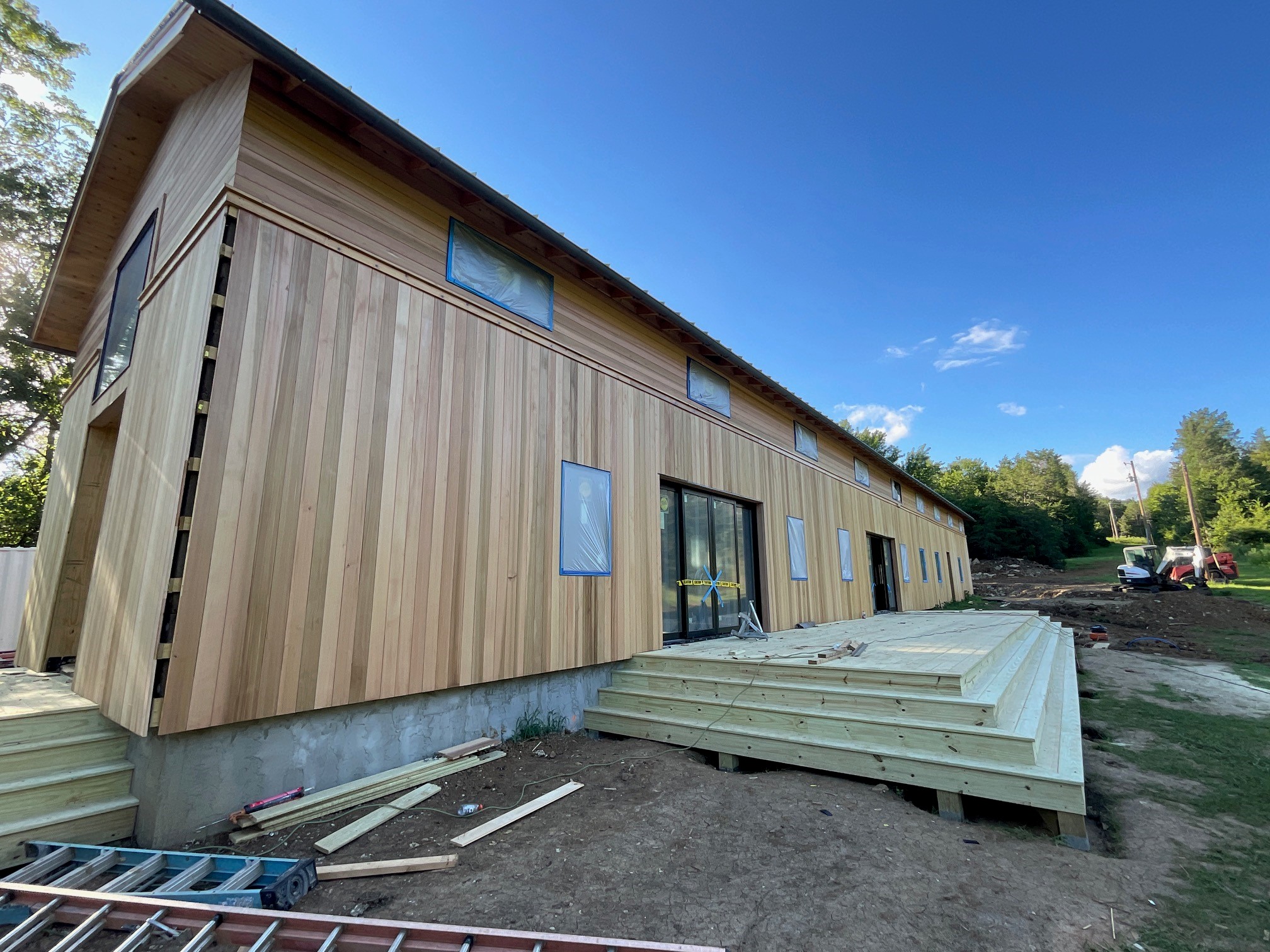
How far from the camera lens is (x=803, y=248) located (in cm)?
1494

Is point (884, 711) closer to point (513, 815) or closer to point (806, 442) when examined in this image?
point (513, 815)

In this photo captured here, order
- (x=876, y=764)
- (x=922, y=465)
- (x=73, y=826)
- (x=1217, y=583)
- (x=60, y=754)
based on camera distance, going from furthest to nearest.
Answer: (x=922, y=465)
(x=1217, y=583)
(x=876, y=764)
(x=60, y=754)
(x=73, y=826)

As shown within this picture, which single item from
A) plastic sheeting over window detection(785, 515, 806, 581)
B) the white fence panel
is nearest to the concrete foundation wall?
plastic sheeting over window detection(785, 515, 806, 581)

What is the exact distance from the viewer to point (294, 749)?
3225 mm

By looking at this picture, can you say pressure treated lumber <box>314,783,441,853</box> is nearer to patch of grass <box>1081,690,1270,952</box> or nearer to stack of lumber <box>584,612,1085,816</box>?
stack of lumber <box>584,612,1085,816</box>

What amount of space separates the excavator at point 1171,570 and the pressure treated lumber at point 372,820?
103 ft

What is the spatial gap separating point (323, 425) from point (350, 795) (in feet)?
8.11

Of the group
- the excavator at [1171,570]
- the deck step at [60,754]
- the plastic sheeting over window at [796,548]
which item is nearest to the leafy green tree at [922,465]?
the excavator at [1171,570]

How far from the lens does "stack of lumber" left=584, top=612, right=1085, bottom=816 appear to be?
3074mm

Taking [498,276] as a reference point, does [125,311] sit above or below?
below

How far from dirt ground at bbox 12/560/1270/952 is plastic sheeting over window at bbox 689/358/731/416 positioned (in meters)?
5.06

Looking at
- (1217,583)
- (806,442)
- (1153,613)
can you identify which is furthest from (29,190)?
(1217,583)

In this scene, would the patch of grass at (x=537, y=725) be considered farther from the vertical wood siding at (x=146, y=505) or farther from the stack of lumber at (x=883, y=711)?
the vertical wood siding at (x=146, y=505)

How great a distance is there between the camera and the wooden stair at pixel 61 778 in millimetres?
2562
